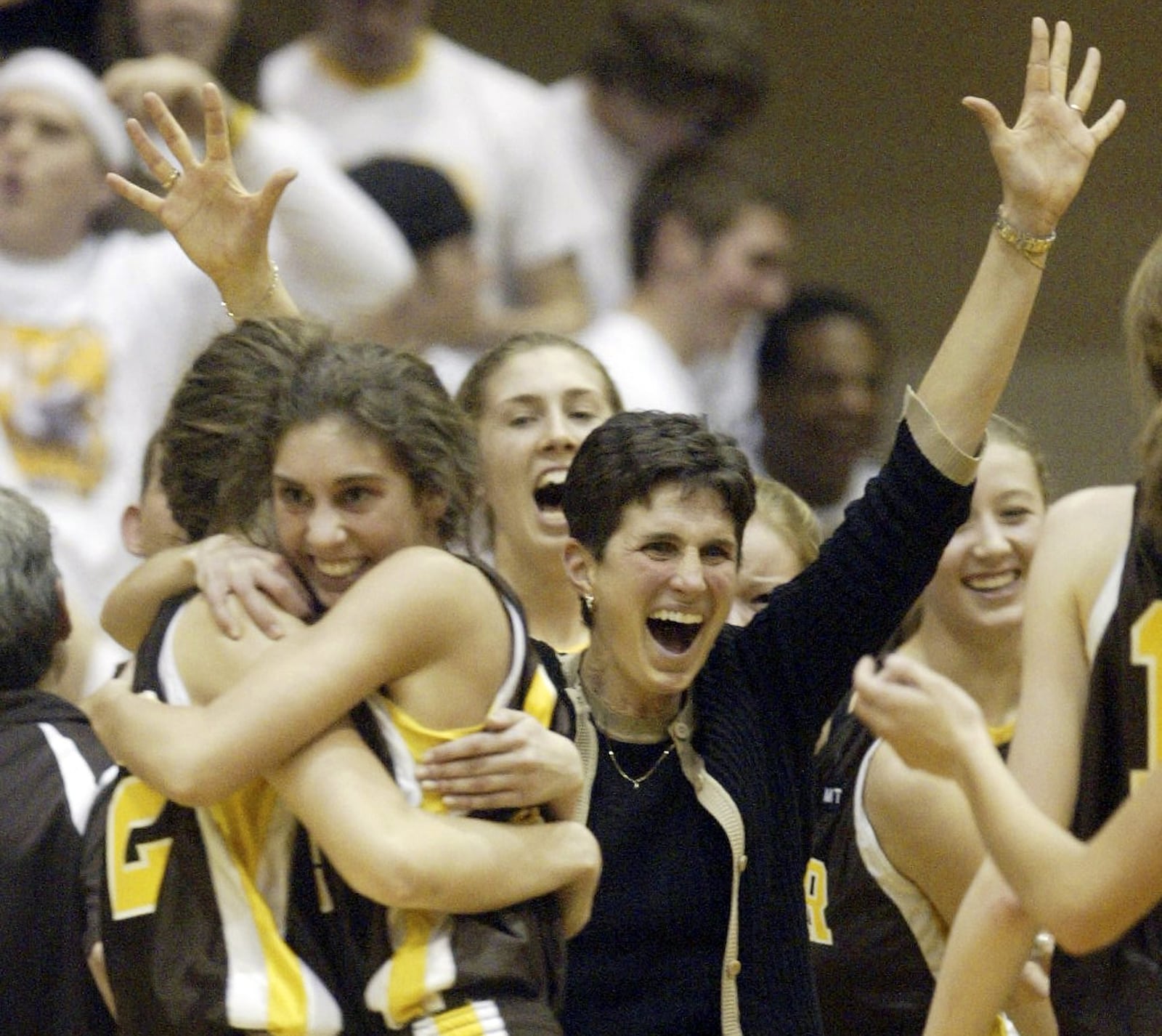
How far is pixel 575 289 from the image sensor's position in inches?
225

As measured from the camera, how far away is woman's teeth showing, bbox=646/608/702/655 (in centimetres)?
255

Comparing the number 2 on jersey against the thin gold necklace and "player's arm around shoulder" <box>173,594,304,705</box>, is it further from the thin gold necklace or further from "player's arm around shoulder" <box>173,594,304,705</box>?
the thin gold necklace

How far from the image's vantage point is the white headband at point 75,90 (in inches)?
200

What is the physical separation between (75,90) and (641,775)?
3.16 metres

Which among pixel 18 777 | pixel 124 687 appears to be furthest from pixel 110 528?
pixel 124 687

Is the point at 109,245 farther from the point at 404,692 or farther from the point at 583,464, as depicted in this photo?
the point at 404,692

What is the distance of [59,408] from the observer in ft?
15.7

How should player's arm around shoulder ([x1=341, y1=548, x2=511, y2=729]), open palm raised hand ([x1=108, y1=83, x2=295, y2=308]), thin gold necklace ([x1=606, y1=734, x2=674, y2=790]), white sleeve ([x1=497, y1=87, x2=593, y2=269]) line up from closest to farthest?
1. player's arm around shoulder ([x1=341, y1=548, x2=511, y2=729])
2. thin gold necklace ([x1=606, y1=734, x2=674, y2=790])
3. open palm raised hand ([x1=108, y1=83, x2=295, y2=308])
4. white sleeve ([x1=497, y1=87, x2=593, y2=269])

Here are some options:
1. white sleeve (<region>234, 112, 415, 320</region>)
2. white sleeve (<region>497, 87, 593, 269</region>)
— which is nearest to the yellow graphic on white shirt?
white sleeve (<region>234, 112, 415, 320</region>)

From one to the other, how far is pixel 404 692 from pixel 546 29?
492 centimetres

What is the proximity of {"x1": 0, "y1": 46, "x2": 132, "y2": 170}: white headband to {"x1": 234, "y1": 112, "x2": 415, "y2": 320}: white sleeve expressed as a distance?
365 millimetres

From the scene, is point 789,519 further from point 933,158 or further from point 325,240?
point 933,158

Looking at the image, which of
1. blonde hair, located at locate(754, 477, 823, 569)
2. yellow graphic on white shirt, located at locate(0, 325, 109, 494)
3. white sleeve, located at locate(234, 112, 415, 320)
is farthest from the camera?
white sleeve, located at locate(234, 112, 415, 320)

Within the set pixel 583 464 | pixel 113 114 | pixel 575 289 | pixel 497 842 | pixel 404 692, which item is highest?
pixel 113 114
